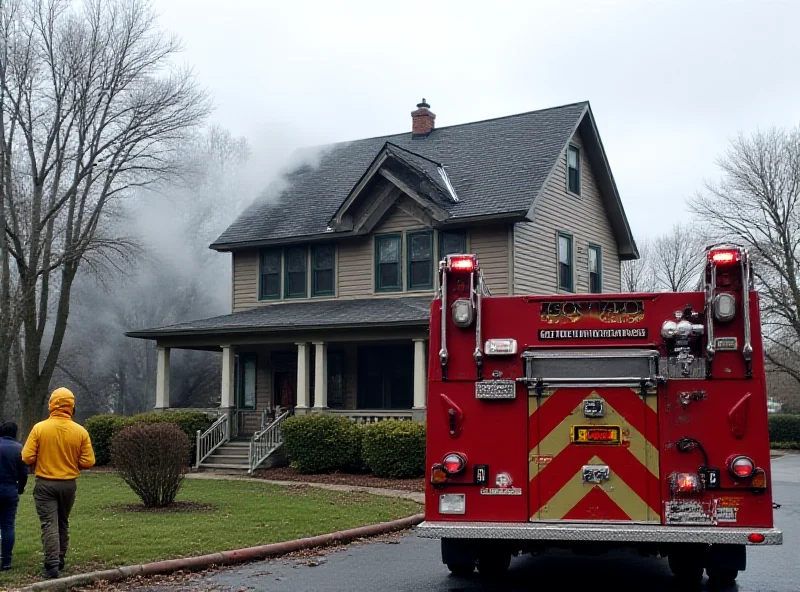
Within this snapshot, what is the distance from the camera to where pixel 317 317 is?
2298 cm

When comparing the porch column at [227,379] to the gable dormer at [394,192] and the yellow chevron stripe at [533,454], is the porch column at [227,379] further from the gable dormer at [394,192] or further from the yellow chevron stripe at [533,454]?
the yellow chevron stripe at [533,454]

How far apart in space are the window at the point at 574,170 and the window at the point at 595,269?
1766mm

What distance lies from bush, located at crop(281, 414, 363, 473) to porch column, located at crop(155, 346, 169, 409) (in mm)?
5025

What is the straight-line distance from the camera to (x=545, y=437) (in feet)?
25.5

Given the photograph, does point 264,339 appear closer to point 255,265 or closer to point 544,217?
point 255,265

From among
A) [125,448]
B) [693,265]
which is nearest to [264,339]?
[125,448]

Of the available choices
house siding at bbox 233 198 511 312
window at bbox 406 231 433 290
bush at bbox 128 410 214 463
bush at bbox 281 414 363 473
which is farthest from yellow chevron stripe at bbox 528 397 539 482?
bush at bbox 128 410 214 463

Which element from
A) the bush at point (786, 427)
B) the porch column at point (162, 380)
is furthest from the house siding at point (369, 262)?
the bush at point (786, 427)

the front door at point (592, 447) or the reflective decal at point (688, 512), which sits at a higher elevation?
the front door at point (592, 447)

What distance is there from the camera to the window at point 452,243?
74.8 feet

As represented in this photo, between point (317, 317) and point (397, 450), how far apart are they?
15.4 ft

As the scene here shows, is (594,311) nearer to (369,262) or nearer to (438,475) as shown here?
(438,475)

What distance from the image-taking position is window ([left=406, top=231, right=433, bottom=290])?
23.4 meters

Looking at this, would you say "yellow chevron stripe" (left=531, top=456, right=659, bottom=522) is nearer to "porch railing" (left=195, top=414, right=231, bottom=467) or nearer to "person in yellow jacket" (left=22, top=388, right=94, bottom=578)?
"person in yellow jacket" (left=22, top=388, right=94, bottom=578)
